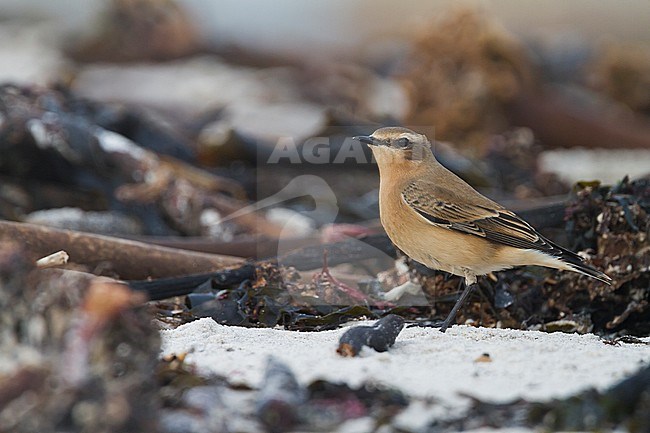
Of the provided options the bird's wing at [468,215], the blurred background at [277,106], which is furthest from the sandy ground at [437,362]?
the blurred background at [277,106]

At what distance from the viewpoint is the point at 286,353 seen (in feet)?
10.9

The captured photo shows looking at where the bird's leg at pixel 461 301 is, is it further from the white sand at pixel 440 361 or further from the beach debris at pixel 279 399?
the beach debris at pixel 279 399

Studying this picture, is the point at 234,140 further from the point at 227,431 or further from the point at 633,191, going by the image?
the point at 227,431

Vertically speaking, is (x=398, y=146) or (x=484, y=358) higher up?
(x=398, y=146)

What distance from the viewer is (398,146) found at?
4852mm

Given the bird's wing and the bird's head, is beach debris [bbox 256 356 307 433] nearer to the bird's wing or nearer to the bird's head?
the bird's wing

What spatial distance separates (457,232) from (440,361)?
4.43 feet

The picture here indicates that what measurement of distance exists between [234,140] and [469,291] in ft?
14.0

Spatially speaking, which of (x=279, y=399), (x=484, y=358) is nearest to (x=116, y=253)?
(x=484, y=358)

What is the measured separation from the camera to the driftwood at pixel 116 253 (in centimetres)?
492

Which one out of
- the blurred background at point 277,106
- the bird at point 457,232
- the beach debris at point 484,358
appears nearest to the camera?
the beach debris at point 484,358

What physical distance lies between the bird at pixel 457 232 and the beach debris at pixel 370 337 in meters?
0.88

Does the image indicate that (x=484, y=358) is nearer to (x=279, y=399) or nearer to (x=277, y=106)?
(x=279, y=399)

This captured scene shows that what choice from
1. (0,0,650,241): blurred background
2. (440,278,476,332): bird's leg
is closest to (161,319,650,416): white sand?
(440,278,476,332): bird's leg
